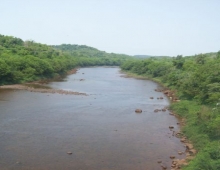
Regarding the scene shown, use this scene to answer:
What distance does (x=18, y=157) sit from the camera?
16.0 metres

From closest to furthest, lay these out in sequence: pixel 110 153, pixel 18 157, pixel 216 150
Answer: pixel 216 150 → pixel 18 157 → pixel 110 153

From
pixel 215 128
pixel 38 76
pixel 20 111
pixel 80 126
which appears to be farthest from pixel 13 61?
pixel 215 128

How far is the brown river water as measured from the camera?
627 inches

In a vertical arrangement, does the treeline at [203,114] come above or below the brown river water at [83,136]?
above

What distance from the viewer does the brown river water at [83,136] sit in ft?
52.2

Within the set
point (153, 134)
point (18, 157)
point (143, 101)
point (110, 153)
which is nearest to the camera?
point (18, 157)

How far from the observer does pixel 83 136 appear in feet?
67.3

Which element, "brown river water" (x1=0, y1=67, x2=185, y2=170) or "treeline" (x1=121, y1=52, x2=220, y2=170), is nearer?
"treeline" (x1=121, y1=52, x2=220, y2=170)

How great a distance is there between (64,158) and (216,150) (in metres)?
8.96

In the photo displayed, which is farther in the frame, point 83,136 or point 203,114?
point 203,114

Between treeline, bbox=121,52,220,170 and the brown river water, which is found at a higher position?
treeline, bbox=121,52,220,170

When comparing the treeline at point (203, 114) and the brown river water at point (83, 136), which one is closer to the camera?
the treeline at point (203, 114)

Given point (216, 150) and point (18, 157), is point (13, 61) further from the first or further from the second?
point (216, 150)

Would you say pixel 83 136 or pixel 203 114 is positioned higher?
pixel 203 114
